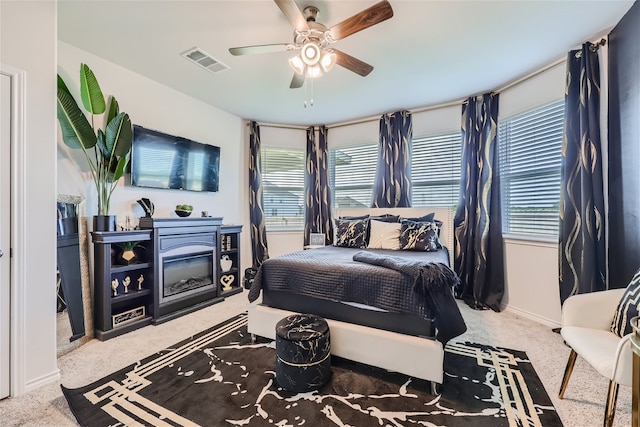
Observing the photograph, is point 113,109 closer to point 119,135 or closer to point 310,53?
point 119,135

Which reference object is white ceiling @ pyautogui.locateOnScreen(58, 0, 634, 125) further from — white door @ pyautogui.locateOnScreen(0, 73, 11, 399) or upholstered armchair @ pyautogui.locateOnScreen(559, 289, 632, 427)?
upholstered armchair @ pyautogui.locateOnScreen(559, 289, 632, 427)

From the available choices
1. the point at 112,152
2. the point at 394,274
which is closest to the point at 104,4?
the point at 112,152

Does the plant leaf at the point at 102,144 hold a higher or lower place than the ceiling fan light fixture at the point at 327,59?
lower

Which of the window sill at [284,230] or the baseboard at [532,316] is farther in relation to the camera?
the window sill at [284,230]

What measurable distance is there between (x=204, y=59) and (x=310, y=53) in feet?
4.53

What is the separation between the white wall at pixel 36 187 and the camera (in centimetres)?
173

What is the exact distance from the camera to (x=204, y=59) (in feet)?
8.93

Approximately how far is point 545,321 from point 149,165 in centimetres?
459

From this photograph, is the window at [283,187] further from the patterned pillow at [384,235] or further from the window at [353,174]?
the patterned pillow at [384,235]

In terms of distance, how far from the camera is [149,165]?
122 inches

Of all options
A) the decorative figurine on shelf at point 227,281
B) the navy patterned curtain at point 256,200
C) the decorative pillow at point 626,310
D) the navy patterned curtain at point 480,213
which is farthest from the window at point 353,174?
the decorative pillow at point 626,310

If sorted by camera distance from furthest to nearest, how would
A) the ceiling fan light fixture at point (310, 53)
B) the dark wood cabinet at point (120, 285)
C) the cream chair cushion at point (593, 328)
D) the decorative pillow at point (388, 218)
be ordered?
the decorative pillow at point (388, 218)
the dark wood cabinet at point (120, 285)
the ceiling fan light fixture at point (310, 53)
the cream chair cushion at point (593, 328)

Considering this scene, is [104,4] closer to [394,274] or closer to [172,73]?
[172,73]

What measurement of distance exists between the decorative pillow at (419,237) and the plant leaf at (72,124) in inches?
129
